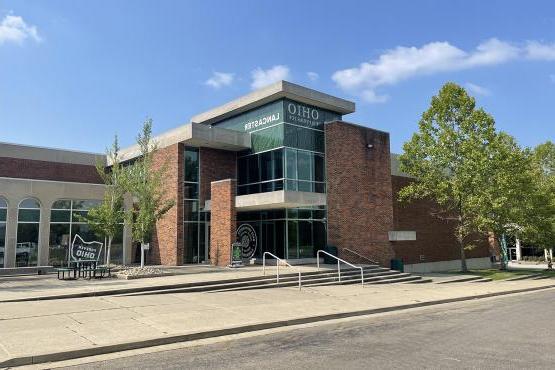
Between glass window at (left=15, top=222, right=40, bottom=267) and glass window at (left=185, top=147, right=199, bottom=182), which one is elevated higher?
glass window at (left=185, top=147, right=199, bottom=182)

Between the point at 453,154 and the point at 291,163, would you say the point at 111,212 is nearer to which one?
the point at 291,163

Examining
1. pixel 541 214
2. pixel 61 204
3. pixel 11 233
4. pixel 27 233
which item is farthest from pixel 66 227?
pixel 541 214

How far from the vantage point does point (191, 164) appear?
26109 mm

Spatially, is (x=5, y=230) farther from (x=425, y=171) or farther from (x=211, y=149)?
(x=425, y=171)

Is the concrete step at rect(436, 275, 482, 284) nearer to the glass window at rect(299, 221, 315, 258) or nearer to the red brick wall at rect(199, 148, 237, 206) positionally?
the glass window at rect(299, 221, 315, 258)

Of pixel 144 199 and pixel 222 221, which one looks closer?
pixel 144 199

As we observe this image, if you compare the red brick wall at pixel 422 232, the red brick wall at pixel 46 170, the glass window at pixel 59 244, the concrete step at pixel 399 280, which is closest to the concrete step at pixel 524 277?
the red brick wall at pixel 422 232

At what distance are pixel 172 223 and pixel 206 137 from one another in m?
4.95

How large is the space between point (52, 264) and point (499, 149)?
24.6 m

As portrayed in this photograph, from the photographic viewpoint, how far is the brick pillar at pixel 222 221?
2323 cm

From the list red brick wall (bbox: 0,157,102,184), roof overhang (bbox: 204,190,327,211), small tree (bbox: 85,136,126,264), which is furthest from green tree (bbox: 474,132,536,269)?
red brick wall (bbox: 0,157,102,184)

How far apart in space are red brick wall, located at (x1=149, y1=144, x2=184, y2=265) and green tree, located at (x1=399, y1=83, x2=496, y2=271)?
13223 mm

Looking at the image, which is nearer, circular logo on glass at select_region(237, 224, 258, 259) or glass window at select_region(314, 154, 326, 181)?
glass window at select_region(314, 154, 326, 181)

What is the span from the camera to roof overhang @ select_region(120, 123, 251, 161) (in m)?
24.6
